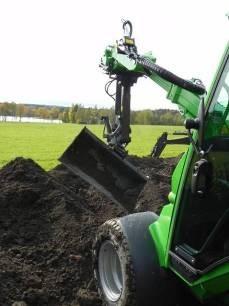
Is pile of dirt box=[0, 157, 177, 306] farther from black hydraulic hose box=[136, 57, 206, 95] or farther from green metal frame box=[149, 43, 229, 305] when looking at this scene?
black hydraulic hose box=[136, 57, 206, 95]

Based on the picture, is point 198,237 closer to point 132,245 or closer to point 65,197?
point 132,245

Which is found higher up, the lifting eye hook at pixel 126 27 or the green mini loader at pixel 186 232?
the lifting eye hook at pixel 126 27

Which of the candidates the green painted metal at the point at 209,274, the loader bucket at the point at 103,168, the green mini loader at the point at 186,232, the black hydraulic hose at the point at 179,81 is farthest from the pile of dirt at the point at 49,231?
the black hydraulic hose at the point at 179,81

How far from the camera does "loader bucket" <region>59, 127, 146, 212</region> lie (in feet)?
21.2

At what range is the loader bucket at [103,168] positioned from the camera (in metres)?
6.46

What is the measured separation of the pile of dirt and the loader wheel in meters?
0.30

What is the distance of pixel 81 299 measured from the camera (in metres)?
4.37

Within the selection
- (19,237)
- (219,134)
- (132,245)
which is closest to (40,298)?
(132,245)

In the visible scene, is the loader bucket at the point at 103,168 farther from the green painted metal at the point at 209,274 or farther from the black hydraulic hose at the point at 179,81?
the green painted metal at the point at 209,274

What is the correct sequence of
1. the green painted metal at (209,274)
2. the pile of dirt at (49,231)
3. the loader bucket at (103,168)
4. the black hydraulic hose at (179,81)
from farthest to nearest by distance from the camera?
the loader bucket at (103,168) → the pile of dirt at (49,231) → the black hydraulic hose at (179,81) → the green painted metal at (209,274)

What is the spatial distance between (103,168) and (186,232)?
10.7 feet

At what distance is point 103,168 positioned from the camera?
21.6ft

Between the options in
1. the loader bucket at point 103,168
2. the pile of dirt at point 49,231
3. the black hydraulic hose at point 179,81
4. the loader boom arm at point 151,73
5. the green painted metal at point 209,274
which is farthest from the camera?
the loader bucket at point 103,168

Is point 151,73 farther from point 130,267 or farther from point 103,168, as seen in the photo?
point 130,267
